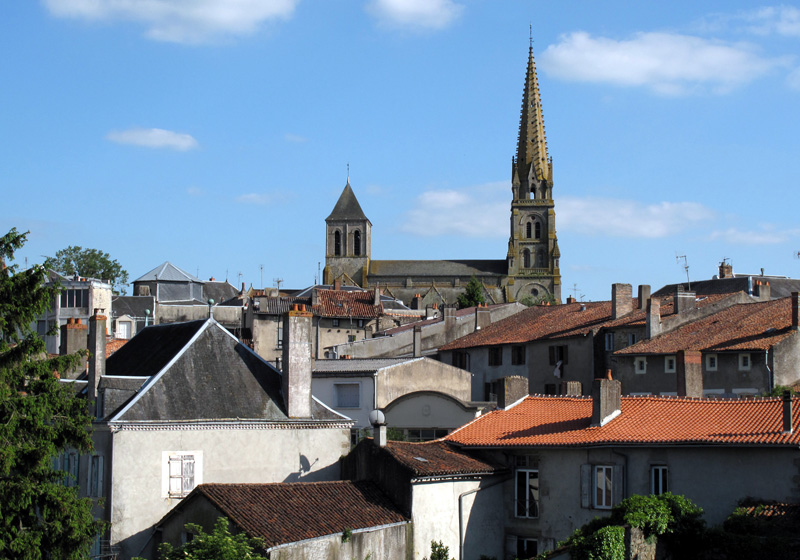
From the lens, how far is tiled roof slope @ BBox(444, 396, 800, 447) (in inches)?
942

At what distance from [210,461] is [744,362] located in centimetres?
1851

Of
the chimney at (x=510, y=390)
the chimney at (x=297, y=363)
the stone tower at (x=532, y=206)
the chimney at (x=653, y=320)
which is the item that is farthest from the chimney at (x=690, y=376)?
the stone tower at (x=532, y=206)

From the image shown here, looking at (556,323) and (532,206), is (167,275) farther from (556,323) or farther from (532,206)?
(532,206)

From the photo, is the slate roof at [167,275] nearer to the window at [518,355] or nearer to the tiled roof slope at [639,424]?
the window at [518,355]

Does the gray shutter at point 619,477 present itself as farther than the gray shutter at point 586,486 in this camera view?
No

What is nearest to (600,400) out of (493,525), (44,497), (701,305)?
(493,525)

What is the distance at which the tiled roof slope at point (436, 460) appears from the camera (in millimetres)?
24737

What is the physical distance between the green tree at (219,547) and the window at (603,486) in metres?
8.42

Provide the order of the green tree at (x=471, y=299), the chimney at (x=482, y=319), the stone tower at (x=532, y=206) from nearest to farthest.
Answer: the chimney at (x=482, y=319), the green tree at (x=471, y=299), the stone tower at (x=532, y=206)

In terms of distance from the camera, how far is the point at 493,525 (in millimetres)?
26516

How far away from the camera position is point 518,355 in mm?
46125

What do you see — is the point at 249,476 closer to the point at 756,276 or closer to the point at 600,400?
the point at 600,400

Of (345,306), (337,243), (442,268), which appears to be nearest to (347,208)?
(337,243)

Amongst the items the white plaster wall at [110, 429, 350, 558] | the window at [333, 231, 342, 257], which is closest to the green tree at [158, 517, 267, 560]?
the white plaster wall at [110, 429, 350, 558]
